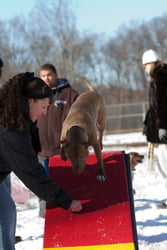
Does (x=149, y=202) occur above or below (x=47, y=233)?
below

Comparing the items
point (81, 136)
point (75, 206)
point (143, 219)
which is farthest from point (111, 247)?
point (143, 219)

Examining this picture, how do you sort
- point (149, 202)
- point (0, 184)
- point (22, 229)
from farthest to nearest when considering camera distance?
1. point (149, 202)
2. point (22, 229)
3. point (0, 184)

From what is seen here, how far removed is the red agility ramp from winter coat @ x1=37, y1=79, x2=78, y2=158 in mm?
1501

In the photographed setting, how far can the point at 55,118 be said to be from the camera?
5852 mm

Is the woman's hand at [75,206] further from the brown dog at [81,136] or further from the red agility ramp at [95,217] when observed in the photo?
the brown dog at [81,136]

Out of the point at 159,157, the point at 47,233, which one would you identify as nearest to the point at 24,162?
the point at 47,233

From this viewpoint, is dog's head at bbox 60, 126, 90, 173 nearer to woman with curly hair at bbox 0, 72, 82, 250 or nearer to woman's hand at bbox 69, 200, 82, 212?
woman's hand at bbox 69, 200, 82, 212

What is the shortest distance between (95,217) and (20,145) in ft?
3.74

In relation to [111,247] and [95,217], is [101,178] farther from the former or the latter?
[111,247]

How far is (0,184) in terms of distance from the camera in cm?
325

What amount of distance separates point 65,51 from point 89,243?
32.0 meters

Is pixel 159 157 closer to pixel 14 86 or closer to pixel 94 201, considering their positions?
pixel 94 201

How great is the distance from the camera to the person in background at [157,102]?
19.2 ft

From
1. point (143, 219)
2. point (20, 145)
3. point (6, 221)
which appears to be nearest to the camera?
point (20, 145)
